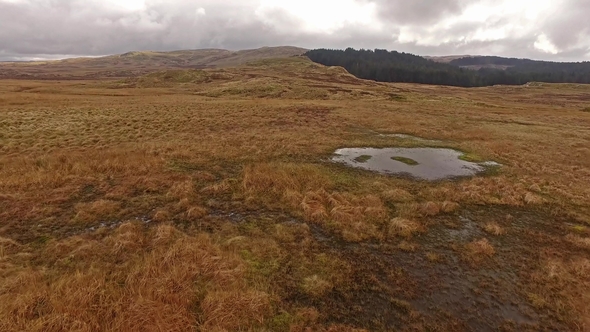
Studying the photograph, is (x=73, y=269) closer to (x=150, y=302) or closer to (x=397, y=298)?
(x=150, y=302)

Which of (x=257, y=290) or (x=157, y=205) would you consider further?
(x=157, y=205)

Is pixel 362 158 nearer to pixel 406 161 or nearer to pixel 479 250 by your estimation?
pixel 406 161

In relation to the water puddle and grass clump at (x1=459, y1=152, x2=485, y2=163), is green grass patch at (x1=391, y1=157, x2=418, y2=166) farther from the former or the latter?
grass clump at (x1=459, y1=152, x2=485, y2=163)

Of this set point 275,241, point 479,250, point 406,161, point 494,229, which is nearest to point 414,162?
point 406,161

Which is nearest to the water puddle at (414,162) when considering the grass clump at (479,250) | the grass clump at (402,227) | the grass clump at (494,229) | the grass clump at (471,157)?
the grass clump at (471,157)

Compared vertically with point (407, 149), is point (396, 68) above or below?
above

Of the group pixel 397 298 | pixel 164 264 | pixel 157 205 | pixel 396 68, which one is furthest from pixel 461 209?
pixel 396 68

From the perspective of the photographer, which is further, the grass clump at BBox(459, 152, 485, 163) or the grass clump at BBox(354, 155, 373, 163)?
the grass clump at BBox(459, 152, 485, 163)

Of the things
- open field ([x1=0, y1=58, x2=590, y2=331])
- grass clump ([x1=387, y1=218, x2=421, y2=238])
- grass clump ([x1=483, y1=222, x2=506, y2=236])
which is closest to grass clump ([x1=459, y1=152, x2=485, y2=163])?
open field ([x1=0, y1=58, x2=590, y2=331])
